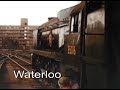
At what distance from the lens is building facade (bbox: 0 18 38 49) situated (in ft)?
26.0

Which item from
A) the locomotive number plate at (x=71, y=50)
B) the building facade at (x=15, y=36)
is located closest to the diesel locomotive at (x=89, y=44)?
the locomotive number plate at (x=71, y=50)

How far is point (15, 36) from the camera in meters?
8.28

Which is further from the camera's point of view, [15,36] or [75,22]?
[15,36]

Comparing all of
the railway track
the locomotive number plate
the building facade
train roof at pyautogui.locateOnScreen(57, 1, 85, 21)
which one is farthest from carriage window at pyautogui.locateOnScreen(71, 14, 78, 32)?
the railway track

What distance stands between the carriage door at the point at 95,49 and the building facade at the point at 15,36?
1747 millimetres

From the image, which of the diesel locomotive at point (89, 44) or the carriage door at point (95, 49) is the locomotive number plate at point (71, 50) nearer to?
the diesel locomotive at point (89, 44)

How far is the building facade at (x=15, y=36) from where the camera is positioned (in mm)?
7934

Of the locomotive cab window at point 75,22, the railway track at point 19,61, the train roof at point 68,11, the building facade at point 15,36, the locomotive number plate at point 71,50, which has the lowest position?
the railway track at point 19,61

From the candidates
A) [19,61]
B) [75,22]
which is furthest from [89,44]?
[19,61]

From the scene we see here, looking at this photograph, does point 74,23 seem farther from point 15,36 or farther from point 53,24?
point 53,24

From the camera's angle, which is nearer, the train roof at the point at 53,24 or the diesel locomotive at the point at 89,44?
the diesel locomotive at the point at 89,44

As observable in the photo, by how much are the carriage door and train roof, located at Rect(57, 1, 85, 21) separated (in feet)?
1.38

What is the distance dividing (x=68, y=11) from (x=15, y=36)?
4.43 ft

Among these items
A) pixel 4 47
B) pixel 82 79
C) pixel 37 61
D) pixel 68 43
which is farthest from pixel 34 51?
pixel 82 79
